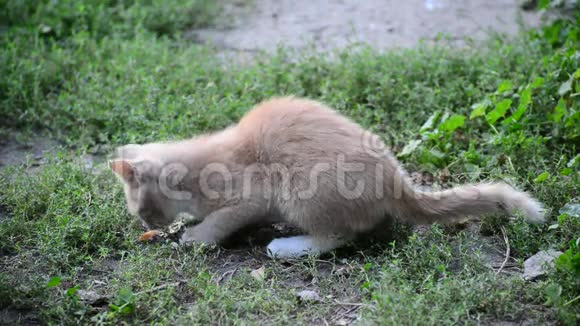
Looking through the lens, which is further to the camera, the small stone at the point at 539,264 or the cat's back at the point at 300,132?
the cat's back at the point at 300,132

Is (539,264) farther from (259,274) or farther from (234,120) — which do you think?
(234,120)

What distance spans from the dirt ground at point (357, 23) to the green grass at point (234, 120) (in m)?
0.48

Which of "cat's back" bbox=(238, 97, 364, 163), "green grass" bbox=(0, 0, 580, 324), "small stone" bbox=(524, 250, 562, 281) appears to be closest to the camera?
"green grass" bbox=(0, 0, 580, 324)

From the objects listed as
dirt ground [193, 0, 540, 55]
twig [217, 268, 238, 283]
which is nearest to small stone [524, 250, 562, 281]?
twig [217, 268, 238, 283]

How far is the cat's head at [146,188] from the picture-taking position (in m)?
4.25

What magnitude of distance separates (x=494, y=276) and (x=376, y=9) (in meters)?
4.93

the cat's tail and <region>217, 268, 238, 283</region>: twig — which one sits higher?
the cat's tail

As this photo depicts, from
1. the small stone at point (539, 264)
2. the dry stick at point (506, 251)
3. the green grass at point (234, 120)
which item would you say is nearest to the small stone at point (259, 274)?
the green grass at point (234, 120)

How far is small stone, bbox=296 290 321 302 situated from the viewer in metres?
3.73

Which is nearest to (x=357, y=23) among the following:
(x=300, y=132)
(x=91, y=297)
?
(x=300, y=132)

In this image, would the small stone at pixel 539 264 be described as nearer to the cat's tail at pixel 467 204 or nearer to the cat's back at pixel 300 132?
the cat's tail at pixel 467 204

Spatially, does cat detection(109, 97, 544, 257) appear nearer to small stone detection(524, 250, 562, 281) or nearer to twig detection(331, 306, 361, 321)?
small stone detection(524, 250, 562, 281)

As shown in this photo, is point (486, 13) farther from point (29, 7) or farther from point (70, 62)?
point (29, 7)

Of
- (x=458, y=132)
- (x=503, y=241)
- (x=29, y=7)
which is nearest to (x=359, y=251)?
(x=503, y=241)
